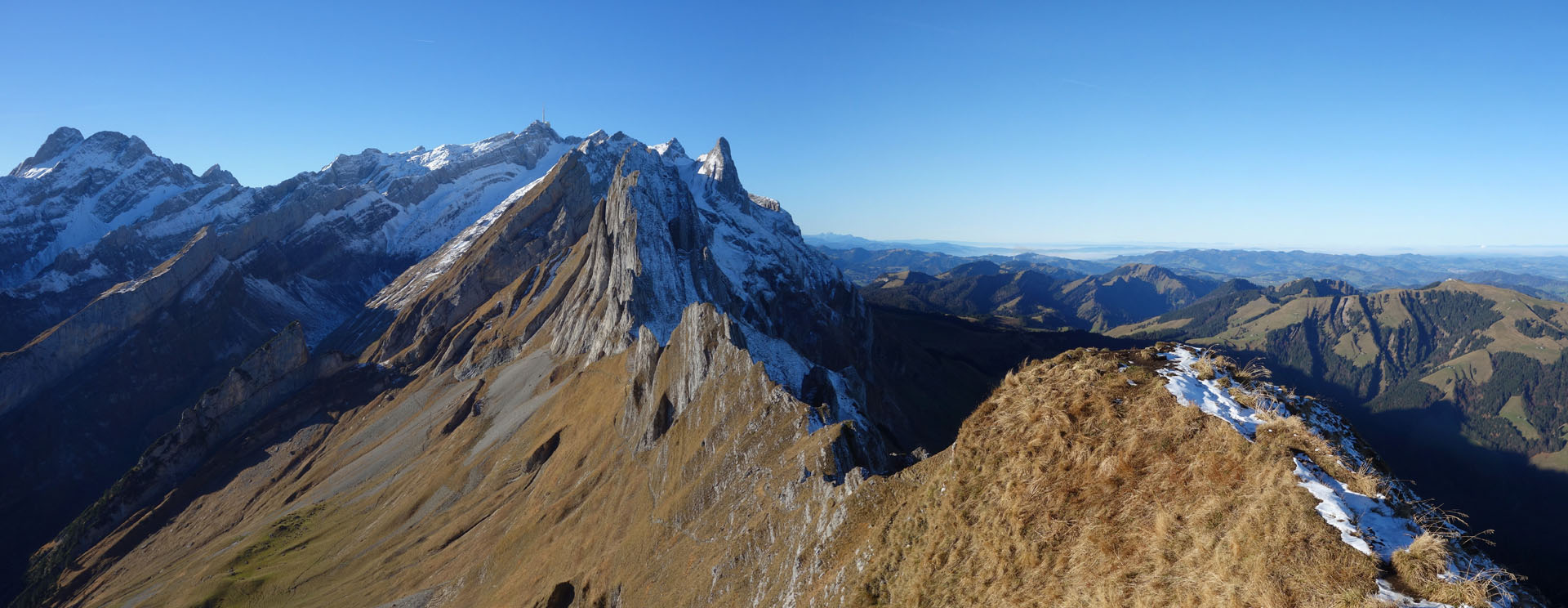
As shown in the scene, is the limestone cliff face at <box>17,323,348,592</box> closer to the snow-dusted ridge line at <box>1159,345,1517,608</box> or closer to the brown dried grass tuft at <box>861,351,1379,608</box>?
the brown dried grass tuft at <box>861,351,1379,608</box>

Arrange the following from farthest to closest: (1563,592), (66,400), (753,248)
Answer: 1. (66,400)
2. (753,248)
3. (1563,592)

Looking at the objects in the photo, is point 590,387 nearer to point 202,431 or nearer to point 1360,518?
point 1360,518

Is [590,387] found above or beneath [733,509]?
beneath

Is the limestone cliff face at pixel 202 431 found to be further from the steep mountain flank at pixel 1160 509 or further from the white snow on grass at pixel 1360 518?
the white snow on grass at pixel 1360 518

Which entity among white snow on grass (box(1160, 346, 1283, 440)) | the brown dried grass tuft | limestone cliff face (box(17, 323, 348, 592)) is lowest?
limestone cliff face (box(17, 323, 348, 592))

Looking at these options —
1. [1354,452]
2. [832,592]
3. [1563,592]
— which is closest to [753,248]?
[832,592]

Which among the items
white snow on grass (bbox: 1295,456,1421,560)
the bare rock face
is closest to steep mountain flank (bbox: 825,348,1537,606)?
white snow on grass (bbox: 1295,456,1421,560)

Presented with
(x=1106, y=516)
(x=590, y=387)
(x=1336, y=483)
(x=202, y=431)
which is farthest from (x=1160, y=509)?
(x=202, y=431)

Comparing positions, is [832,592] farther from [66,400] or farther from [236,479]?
[66,400]
